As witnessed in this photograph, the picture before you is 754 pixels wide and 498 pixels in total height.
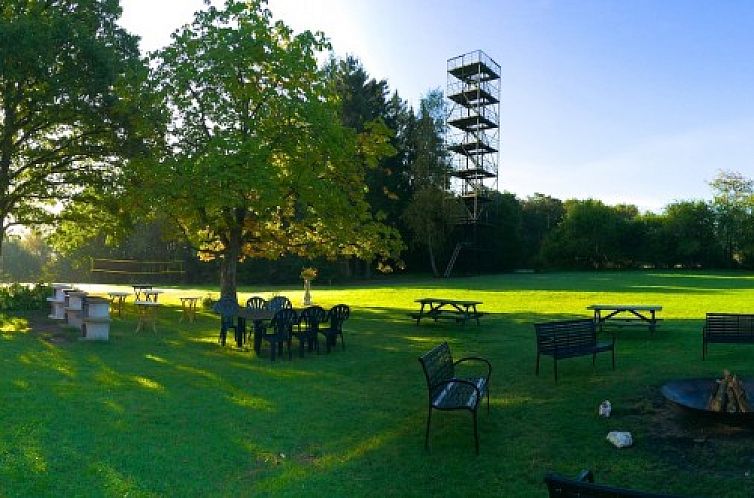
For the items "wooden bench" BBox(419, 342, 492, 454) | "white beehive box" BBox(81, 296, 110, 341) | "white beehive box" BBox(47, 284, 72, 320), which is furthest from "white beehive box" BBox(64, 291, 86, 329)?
"wooden bench" BBox(419, 342, 492, 454)

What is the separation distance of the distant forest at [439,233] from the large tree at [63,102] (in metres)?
22.0

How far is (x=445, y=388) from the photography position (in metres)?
7.13

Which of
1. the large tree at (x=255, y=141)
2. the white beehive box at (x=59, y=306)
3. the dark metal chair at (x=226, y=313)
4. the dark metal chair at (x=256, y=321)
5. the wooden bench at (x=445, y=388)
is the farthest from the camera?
the white beehive box at (x=59, y=306)

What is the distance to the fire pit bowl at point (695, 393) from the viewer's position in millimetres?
5950

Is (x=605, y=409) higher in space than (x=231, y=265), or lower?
lower

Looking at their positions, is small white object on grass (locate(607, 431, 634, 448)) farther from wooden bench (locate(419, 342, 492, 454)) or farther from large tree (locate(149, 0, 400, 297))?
large tree (locate(149, 0, 400, 297))

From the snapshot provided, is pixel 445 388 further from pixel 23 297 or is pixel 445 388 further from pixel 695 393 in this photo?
pixel 23 297

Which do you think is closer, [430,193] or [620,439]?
[620,439]

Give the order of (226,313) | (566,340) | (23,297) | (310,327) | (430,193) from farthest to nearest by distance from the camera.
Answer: (430,193) → (23,297) → (226,313) → (310,327) → (566,340)

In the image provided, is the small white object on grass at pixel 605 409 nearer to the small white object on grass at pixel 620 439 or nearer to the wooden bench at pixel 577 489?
the small white object on grass at pixel 620 439

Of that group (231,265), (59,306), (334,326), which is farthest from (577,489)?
(59,306)

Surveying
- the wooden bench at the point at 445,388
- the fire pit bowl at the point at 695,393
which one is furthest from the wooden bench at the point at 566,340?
the fire pit bowl at the point at 695,393

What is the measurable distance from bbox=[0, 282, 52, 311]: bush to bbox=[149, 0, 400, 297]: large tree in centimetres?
608

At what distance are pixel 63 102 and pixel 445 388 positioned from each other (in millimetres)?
16188
